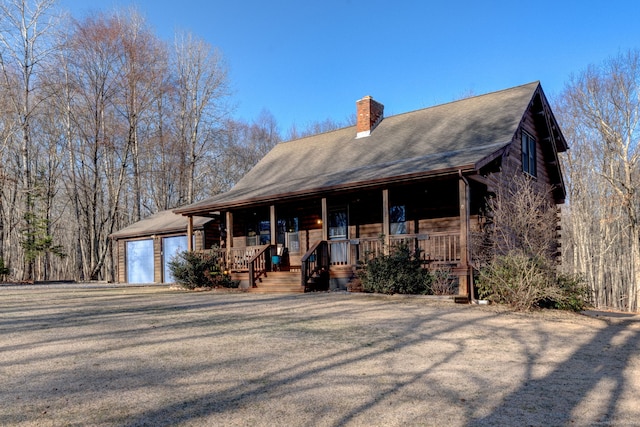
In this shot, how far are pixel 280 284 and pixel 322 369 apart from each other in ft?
29.6

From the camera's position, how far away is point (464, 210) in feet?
35.0

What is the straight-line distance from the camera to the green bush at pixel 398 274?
10.9 metres

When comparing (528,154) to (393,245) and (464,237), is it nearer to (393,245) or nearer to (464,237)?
(464,237)

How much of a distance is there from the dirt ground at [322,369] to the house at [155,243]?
12169mm

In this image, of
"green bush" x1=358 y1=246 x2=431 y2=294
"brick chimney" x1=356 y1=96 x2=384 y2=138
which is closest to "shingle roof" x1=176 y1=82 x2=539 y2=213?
"brick chimney" x1=356 y1=96 x2=384 y2=138

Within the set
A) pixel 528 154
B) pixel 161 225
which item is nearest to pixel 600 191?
pixel 528 154

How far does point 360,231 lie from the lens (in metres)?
15.4

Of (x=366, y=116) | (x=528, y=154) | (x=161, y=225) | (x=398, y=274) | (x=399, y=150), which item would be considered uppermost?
(x=366, y=116)

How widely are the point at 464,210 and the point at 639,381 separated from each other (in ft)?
21.4

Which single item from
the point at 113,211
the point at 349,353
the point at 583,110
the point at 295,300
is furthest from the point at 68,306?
the point at 583,110

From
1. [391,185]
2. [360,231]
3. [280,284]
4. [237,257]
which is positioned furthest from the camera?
[237,257]

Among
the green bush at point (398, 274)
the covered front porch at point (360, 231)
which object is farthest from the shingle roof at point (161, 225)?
the green bush at point (398, 274)

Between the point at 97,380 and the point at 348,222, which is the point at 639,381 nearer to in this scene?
the point at 97,380

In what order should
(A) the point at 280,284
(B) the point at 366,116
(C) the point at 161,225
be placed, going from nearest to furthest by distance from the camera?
(A) the point at 280,284 → (B) the point at 366,116 → (C) the point at 161,225
